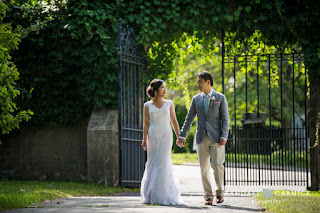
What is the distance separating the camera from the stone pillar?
10.5m

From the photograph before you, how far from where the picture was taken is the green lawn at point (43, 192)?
6.76 meters

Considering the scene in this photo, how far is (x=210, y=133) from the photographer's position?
7062 millimetres

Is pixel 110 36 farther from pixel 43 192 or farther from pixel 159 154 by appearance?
pixel 159 154

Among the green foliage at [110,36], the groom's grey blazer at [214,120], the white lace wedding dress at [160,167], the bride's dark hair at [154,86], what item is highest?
the green foliage at [110,36]

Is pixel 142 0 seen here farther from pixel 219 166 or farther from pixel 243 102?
pixel 243 102

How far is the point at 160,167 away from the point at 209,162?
2.53 ft

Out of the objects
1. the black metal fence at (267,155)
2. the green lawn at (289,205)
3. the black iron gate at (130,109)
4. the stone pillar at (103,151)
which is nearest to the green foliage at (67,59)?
the black iron gate at (130,109)

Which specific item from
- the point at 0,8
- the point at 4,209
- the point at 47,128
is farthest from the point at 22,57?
the point at 4,209

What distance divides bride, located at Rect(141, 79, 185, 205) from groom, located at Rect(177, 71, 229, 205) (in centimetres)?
43

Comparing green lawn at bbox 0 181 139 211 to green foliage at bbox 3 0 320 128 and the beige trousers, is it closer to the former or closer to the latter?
green foliage at bbox 3 0 320 128

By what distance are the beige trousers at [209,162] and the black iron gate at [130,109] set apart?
3263 mm

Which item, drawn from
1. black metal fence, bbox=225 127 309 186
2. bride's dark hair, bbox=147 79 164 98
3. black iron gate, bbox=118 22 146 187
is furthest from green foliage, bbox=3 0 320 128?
bride's dark hair, bbox=147 79 164 98

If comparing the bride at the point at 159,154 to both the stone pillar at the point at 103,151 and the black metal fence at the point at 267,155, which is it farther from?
the stone pillar at the point at 103,151

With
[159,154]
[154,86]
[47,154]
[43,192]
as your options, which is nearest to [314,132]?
[159,154]
